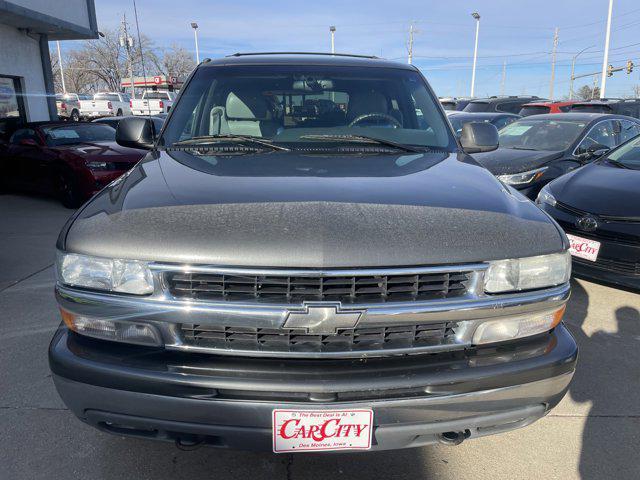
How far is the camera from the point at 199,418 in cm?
176

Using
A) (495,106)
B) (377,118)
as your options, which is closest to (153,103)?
(495,106)

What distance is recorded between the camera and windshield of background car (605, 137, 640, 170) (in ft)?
17.2

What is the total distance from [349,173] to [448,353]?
36.4 inches

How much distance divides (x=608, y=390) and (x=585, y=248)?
161cm

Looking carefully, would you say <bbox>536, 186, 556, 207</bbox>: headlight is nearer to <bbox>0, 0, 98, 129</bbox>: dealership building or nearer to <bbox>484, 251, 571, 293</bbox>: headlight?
<bbox>484, 251, 571, 293</bbox>: headlight

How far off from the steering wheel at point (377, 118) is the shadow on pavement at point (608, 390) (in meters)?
1.94

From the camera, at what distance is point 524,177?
6.79 metres

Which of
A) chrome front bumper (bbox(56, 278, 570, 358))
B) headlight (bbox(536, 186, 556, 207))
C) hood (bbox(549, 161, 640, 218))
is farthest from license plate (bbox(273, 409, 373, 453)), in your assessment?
headlight (bbox(536, 186, 556, 207))

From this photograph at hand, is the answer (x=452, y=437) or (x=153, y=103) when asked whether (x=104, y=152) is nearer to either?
(x=452, y=437)

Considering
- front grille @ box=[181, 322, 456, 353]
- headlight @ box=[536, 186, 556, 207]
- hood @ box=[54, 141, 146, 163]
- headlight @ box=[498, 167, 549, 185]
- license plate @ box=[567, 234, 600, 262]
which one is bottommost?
license plate @ box=[567, 234, 600, 262]

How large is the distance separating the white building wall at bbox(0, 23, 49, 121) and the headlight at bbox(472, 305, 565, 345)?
13.7 meters

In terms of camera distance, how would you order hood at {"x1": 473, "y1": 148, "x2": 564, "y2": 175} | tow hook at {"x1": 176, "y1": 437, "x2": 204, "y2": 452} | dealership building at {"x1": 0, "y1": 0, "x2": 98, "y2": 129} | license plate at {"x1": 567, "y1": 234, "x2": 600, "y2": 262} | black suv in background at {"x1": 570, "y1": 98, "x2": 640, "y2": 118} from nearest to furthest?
tow hook at {"x1": 176, "y1": 437, "x2": 204, "y2": 452} → license plate at {"x1": 567, "y1": 234, "x2": 600, "y2": 262} → hood at {"x1": 473, "y1": 148, "x2": 564, "y2": 175} → dealership building at {"x1": 0, "y1": 0, "x2": 98, "y2": 129} → black suv in background at {"x1": 570, "y1": 98, "x2": 640, "y2": 118}

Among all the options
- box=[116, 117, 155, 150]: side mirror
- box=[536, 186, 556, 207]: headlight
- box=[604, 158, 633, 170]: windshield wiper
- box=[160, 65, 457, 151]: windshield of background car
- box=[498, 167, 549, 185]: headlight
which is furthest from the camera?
box=[498, 167, 549, 185]: headlight

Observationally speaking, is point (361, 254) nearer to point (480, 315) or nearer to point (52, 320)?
point (480, 315)
